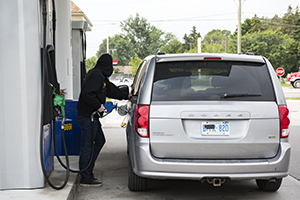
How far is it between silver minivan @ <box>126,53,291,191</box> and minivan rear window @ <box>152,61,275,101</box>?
0.04 ft

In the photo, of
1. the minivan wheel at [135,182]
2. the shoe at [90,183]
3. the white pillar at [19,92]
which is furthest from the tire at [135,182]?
the white pillar at [19,92]

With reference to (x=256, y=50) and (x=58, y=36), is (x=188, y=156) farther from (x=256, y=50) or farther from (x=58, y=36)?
(x=256, y=50)

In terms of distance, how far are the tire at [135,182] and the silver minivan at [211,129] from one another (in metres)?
0.67

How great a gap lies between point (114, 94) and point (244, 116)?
2.44 meters

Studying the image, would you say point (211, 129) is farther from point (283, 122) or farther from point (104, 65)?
point (104, 65)

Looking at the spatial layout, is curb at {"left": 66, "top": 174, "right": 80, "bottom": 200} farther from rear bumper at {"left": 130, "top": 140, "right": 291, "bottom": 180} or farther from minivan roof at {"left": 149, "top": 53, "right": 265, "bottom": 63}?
minivan roof at {"left": 149, "top": 53, "right": 265, "bottom": 63}

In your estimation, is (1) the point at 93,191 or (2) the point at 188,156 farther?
(1) the point at 93,191

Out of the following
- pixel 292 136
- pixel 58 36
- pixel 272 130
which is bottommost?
pixel 292 136

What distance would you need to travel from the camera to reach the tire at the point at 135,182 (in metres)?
5.33

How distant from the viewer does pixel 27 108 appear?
496 centimetres

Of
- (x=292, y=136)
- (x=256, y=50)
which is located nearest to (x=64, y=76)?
(x=292, y=136)

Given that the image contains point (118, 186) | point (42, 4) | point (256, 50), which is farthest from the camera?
point (256, 50)

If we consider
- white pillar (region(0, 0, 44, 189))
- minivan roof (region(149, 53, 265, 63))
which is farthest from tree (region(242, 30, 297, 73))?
white pillar (region(0, 0, 44, 189))

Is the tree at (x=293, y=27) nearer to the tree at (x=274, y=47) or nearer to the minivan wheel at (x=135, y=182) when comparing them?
the tree at (x=274, y=47)
